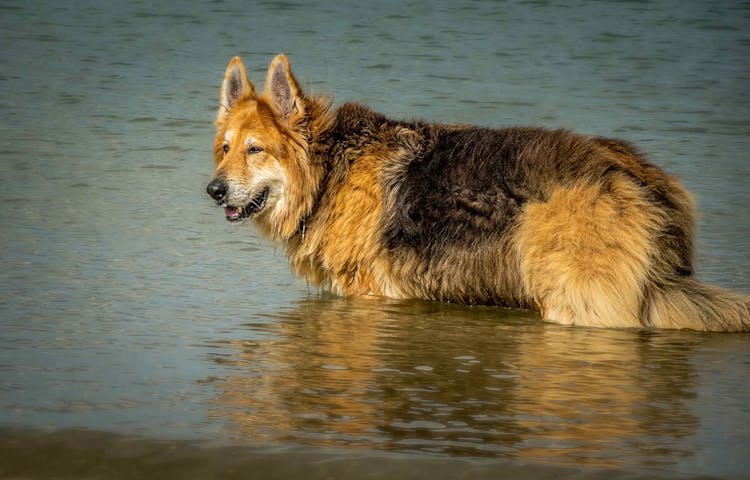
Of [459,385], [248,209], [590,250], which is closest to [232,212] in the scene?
[248,209]

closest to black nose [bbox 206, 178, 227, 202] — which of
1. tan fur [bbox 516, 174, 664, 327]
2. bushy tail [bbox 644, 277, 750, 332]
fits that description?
tan fur [bbox 516, 174, 664, 327]

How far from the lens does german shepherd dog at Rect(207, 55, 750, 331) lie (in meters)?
7.06

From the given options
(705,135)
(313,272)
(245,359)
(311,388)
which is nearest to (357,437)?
(311,388)

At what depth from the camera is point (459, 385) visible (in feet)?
19.4

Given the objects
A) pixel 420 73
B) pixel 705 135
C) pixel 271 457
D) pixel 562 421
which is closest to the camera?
pixel 271 457

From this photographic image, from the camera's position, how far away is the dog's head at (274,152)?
8.24m

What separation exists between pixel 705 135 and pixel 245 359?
296 inches

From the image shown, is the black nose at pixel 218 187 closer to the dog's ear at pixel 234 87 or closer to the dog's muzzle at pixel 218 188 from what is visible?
the dog's muzzle at pixel 218 188

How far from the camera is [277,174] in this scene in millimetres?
8305

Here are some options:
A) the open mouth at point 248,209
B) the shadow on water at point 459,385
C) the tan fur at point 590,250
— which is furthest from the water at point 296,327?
the open mouth at point 248,209

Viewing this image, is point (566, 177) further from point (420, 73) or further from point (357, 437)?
point (420, 73)

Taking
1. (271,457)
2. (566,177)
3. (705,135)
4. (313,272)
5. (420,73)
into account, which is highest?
(420,73)

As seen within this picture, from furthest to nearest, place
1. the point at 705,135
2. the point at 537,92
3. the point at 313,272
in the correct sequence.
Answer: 1. the point at 537,92
2. the point at 705,135
3. the point at 313,272

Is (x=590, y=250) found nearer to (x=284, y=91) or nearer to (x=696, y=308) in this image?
(x=696, y=308)
